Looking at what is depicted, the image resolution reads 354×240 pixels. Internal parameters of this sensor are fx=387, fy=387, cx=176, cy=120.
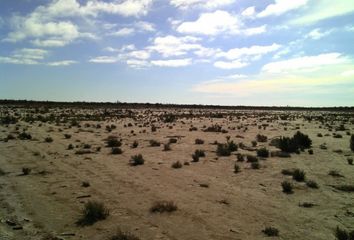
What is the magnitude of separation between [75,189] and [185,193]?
3.31 metres

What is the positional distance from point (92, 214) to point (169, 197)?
2.75 metres

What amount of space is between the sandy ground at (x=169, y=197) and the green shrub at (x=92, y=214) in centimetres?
16

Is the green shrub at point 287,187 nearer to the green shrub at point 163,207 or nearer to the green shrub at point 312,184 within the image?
the green shrub at point 312,184

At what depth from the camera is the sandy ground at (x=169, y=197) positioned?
8289 millimetres

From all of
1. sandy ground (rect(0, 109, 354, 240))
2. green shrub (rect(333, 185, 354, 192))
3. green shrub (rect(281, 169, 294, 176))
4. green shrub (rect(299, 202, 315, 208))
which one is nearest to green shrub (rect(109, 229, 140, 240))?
sandy ground (rect(0, 109, 354, 240))

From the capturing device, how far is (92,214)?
8859 millimetres

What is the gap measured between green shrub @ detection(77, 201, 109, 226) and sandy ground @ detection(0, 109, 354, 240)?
0.16m

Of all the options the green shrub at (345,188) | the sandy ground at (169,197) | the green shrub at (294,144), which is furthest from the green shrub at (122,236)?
the green shrub at (294,144)

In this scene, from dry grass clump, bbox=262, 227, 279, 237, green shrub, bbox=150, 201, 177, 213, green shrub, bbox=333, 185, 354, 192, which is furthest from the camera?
green shrub, bbox=333, 185, 354, 192

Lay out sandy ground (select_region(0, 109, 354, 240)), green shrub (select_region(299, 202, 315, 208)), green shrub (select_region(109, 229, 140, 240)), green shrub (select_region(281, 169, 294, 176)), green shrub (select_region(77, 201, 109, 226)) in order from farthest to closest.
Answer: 1. green shrub (select_region(281, 169, 294, 176))
2. green shrub (select_region(299, 202, 315, 208))
3. green shrub (select_region(77, 201, 109, 226))
4. sandy ground (select_region(0, 109, 354, 240))
5. green shrub (select_region(109, 229, 140, 240))

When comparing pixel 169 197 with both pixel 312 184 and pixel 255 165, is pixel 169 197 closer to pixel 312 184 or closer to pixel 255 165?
pixel 312 184

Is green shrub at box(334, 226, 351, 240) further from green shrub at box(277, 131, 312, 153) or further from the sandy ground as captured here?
green shrub at box(277, 131, 312, 153)

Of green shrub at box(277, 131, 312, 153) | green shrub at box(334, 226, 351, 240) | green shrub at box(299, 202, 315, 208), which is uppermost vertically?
green shrub at box(277, 131, 312, 153)

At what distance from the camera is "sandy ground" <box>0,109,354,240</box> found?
8289 millimetres
